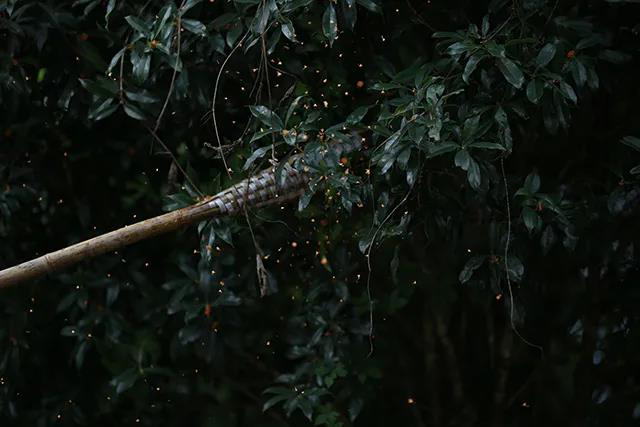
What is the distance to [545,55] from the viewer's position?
7.60ft

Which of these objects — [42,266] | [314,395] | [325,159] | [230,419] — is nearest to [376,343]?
[314,395]

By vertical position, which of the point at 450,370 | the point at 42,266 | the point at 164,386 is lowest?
the point at 450,370

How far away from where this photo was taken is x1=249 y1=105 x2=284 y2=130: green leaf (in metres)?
2.44

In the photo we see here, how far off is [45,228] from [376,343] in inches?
42.9

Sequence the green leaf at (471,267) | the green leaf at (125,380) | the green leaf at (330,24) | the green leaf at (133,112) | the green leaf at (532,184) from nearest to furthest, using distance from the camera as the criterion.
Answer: the green leaf at (330,24) < the green leaf at (532,184) < the green leaf at (471,267) < the green leaf at (133,112) < the green leaf at (125,380)

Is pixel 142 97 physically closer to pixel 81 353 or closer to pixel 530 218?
pixel 81 353

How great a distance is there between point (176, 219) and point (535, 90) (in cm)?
86

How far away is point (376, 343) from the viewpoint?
310 centimetres

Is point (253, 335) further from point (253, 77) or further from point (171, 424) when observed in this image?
point (253, 77)

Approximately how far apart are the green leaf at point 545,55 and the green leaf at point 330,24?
17.5 inches

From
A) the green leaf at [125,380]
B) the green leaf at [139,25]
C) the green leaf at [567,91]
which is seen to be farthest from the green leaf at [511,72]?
the green leaf at [125,380]

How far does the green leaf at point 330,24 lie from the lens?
234cm

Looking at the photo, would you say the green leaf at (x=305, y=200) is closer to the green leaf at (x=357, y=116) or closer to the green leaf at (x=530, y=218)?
the green leaf at (x=357, y=116)

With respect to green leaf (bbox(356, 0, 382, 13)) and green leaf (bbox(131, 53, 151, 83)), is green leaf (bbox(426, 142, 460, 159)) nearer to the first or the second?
green leaf (bbox(356, 0, 382, 13))
